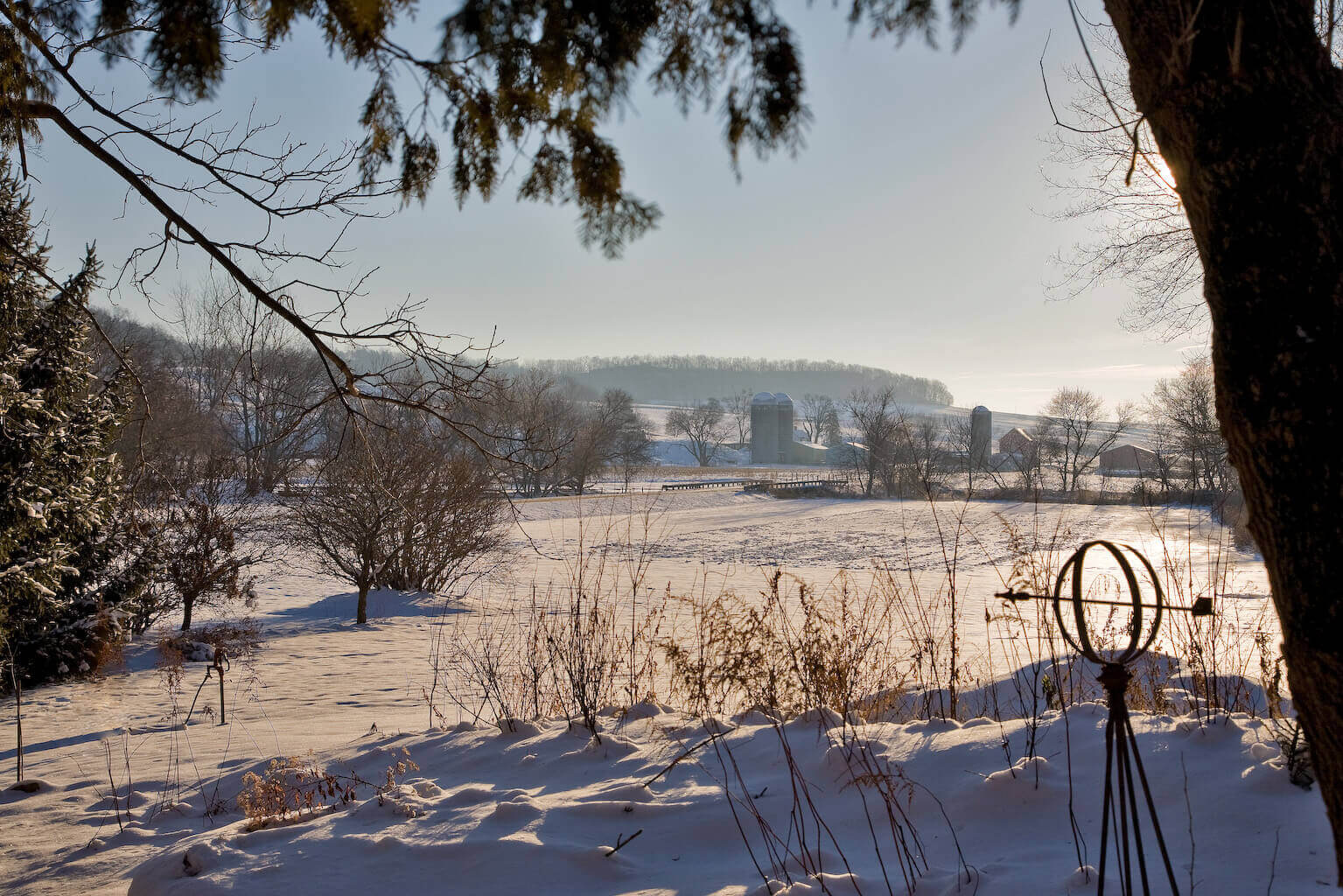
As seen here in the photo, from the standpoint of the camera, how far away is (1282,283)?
4.74 ft

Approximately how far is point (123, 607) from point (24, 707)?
5.84ft

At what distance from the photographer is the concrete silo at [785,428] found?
240 ft

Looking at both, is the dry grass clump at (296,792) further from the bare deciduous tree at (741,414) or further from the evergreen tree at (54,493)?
the bare deciduous tree at (741,414)

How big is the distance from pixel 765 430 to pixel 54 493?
6692 centimetres

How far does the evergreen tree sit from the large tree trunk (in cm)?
693

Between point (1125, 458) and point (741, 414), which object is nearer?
point (1125, 458)

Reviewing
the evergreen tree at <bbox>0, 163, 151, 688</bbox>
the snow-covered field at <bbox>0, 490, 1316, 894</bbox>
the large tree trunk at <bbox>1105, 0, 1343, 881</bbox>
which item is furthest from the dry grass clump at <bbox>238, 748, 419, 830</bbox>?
the evergreen tree at <bbox>0, 163, 151, 688</bbox>

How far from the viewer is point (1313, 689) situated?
4.88 feet

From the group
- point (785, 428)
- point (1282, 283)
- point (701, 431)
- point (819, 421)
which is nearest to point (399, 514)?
point (1282, 283)

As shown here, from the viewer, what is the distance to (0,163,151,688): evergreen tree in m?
6.75

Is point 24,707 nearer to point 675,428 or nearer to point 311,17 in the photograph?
point 311,17

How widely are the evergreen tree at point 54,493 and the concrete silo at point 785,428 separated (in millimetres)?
66117

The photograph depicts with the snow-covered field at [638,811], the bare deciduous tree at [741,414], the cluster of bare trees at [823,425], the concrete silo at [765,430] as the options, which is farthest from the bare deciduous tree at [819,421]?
the snow-covered field at [638,811]

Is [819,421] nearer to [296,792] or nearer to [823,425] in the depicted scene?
[823,425]
